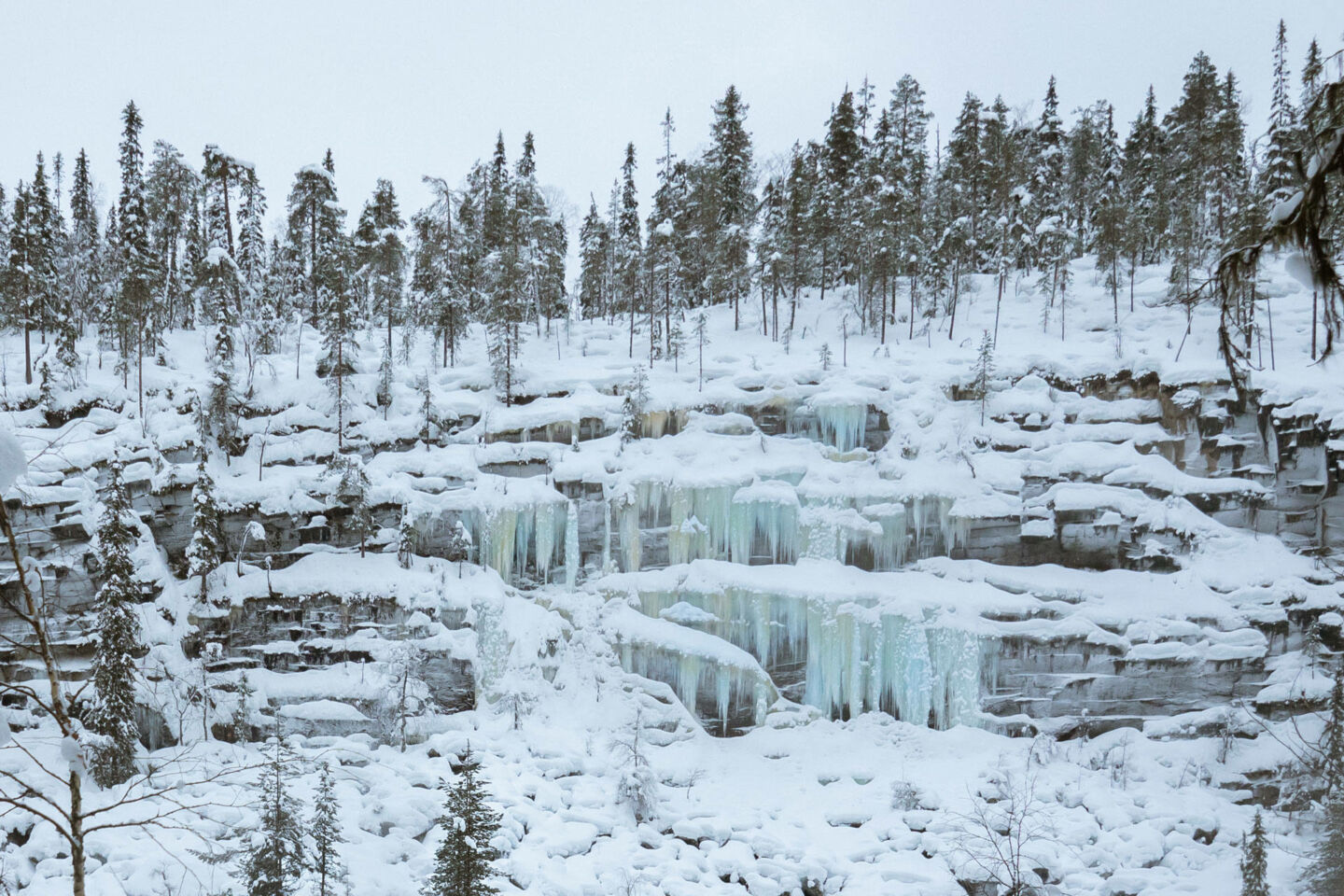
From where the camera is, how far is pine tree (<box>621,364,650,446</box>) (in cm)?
2077

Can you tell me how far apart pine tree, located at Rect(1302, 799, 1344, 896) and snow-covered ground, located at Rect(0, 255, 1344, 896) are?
57 centimetres

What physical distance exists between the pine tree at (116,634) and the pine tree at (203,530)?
1.57 meters

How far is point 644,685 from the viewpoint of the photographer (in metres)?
17.2

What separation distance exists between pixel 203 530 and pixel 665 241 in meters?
18.5

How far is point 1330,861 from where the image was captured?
10.8 meters

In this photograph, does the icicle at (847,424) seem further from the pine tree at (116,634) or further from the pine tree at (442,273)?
the pine tree at (116,634)

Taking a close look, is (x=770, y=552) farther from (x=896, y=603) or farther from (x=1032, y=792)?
(x=1032, y=792)

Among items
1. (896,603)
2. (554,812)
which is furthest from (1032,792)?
(554,812)

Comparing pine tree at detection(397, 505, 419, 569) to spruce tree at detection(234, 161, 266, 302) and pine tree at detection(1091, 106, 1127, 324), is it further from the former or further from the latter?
pine tree at detection(1091, 106, 1127, 324)

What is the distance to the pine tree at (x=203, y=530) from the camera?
17328 mm

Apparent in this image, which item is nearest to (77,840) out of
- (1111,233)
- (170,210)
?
(1111,233)

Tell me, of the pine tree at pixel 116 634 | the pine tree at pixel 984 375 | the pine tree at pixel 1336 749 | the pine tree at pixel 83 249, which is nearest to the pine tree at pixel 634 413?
the pine tree at pixel 984 375

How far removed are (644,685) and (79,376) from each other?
67.9 feet

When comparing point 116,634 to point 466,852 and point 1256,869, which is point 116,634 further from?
point 1256,869
